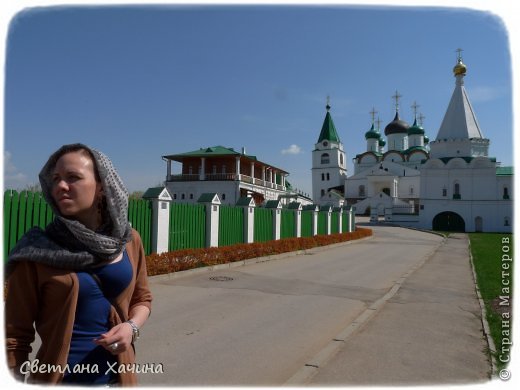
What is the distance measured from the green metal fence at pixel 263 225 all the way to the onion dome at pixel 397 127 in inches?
2526

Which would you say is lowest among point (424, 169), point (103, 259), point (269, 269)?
point (269, 269)

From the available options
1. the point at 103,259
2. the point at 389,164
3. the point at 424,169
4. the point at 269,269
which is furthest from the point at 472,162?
the point at 103,259

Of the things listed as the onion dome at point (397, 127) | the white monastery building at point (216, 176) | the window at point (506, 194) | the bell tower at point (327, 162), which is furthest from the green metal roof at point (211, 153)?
the onion dome at point (397, 127)

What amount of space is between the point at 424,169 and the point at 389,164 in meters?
24.8

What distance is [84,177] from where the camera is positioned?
1.84 meters

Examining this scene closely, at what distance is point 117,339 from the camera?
1.88 meters

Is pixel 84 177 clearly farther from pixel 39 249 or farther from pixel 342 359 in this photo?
pixel 342 359

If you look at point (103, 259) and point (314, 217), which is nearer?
point (103, 259)

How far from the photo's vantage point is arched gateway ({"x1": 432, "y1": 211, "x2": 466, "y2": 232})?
4269 cm

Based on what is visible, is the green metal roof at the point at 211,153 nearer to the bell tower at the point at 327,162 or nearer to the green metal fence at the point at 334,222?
the green metal fence at the point at 334,222

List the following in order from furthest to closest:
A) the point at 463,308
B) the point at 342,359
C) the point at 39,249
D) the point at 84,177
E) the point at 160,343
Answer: the point at 463,308 → the point at 160,343 → the point at 342,359 → the point at 84,177 → the point at 39,249

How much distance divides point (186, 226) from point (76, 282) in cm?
1013

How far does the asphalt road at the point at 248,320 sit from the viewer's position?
407 centimetres

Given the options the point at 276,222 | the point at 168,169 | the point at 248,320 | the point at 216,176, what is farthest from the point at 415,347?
the point at 168,169
